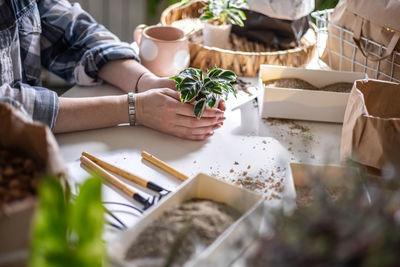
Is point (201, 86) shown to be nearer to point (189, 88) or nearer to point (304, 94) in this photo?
point (189, 88)

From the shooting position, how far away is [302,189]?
2.62 ft

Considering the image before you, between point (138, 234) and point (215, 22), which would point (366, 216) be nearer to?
point (138, 234)

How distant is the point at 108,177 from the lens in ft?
2.76

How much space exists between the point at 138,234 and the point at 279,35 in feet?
3.44

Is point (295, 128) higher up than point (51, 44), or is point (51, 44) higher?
point (51, 44)

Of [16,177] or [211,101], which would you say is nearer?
[16,177]

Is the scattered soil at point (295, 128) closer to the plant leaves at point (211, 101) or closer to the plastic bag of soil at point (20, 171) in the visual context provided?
the plant leaves at point (211, 101)

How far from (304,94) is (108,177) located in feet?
1.76

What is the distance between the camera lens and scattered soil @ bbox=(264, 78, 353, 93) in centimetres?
116

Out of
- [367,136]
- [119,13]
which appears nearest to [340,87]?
[367,136]

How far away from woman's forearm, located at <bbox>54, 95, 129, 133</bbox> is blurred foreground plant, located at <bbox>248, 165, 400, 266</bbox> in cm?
64

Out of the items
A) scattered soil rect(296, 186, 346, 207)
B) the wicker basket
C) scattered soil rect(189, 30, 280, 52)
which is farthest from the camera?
scattered soil rect(189, 30, 280, 52)

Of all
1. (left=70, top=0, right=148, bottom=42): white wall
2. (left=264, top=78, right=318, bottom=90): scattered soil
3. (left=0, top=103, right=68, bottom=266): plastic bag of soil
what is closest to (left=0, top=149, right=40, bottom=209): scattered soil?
(left=0, top=103, right=68, bottom=266): plastic bag of soil

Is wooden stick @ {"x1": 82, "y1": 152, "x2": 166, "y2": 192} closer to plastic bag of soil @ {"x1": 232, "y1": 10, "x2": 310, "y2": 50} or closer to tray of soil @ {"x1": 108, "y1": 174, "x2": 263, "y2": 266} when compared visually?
tray of soil @ {"x1": 108, "y1": 174, "x2": 263, "y2": 266}
